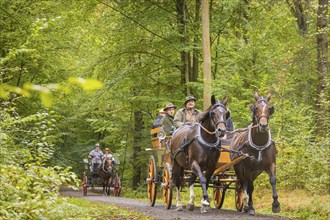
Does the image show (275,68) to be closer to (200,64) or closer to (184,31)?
(184,31)

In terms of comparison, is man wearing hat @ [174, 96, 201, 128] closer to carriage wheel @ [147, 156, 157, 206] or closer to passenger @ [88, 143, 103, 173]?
carriage wheel @ [147, 156, 157, 206]

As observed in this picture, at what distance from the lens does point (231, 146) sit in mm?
11195

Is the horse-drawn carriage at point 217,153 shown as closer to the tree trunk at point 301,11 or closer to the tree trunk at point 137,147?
the tree trunk at point 137,147

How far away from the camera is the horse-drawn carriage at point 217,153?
1002cm

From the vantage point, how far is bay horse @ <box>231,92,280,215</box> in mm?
9695

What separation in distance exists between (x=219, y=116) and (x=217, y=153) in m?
1.00

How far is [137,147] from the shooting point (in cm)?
2562

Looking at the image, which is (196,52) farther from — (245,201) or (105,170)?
(245,201)

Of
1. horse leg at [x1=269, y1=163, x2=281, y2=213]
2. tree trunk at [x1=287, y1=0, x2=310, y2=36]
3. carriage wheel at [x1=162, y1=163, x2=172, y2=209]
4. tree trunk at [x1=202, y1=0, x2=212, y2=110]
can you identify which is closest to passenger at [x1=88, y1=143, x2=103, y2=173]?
tree trunk at [x1=202, y1=0, x2=212, y2=110]

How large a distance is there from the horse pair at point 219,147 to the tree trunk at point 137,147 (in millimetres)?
13851

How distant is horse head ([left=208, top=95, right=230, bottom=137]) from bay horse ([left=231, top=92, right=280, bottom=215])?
1.71ft

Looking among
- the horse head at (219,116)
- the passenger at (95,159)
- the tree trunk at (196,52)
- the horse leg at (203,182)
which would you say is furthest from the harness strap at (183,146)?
the passenger at (95,159)

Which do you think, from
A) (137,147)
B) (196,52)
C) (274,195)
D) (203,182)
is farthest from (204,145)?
(137,147)

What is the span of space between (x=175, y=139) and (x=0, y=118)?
4.44m
